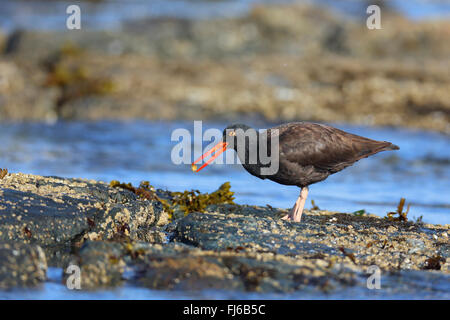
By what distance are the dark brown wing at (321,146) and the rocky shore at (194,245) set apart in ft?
1.95

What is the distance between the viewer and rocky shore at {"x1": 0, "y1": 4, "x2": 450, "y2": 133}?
1584cm

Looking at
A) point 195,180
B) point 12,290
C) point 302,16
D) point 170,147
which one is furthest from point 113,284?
point 302,16

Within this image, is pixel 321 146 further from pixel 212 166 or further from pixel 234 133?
pixel 212 166

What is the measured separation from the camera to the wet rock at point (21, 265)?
482 cm

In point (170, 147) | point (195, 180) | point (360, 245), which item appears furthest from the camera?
point (170, 147)

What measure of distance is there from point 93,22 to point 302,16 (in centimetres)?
688

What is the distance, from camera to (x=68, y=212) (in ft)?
19.1

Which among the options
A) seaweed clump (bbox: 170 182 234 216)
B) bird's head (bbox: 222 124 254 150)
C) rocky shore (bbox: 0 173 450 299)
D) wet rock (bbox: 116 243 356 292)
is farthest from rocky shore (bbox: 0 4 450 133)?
wet rock (bbox: 116 243 356 292)

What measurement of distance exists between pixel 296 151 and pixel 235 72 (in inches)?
428

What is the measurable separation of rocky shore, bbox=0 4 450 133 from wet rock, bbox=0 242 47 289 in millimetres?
10750

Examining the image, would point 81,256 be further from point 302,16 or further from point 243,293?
point 302,16

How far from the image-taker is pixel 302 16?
21750 mm

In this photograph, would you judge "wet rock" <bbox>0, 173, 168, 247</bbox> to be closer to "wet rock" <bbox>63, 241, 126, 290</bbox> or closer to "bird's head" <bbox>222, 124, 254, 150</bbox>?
"wet rock" <bbox>63, 241, 126, 290</bbox>

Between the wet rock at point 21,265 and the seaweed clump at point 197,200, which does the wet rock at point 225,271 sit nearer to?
the wet rock at point 21,265
